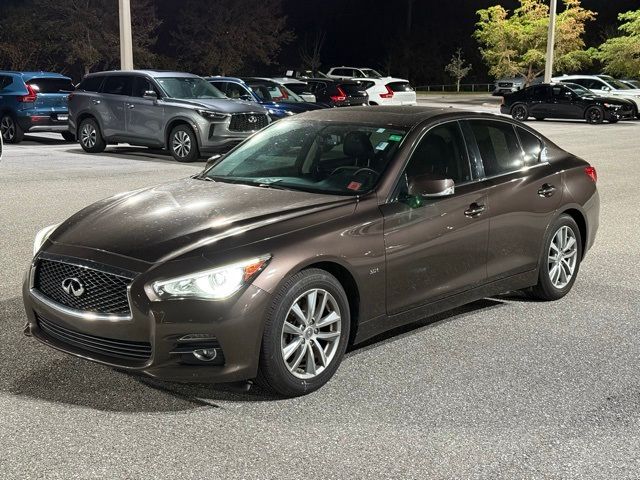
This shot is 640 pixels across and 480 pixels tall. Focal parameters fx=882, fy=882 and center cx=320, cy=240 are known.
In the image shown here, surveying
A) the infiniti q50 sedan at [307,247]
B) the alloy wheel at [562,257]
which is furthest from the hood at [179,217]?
the alloy wheel at [562,257]

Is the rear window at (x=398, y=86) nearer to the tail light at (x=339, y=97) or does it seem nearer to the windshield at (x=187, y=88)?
the tail light at (x=339, y=97)

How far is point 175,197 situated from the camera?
220 inches

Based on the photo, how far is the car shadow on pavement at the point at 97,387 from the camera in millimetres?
4734

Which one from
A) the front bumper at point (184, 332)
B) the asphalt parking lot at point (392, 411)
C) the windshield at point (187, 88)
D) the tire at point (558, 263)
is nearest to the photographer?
the asphalt parking lot at point (392, 411)

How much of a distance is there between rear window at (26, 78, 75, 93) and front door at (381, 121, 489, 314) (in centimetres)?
1752

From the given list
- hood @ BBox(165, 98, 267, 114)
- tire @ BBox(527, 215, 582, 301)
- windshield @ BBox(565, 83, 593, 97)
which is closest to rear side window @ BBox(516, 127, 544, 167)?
tire @ BBox(527, 215, 582, 301)

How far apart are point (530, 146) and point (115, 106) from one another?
44.3 feet

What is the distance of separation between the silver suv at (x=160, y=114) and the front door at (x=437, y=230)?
39.1 feet

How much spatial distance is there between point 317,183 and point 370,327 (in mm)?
1027

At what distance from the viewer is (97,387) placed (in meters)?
4.95

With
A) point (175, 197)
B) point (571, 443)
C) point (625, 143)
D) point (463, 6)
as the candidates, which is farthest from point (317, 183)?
point (463, 6)

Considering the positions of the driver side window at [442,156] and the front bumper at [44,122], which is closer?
the driver side window at [442,156]

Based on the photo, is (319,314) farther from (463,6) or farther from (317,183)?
(463,6)

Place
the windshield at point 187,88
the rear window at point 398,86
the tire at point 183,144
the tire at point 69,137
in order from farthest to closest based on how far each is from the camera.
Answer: the rear window at point 398,86, the tire at point 69,137, the windshield at point 187,88, the tire at point 183,144
